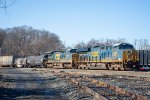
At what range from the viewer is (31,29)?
160125mm

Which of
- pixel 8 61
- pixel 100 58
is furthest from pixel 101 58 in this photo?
pixel 8 61

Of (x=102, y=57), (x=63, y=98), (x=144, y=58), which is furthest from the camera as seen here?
(x=102, y=57)

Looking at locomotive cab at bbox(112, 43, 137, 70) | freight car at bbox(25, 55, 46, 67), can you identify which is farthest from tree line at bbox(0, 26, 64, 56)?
locomotive cab at bbox(112, 43, 137, 70)

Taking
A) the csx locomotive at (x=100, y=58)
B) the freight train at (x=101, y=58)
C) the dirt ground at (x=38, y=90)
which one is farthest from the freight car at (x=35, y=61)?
the dirt ground at (x=38, y=90)

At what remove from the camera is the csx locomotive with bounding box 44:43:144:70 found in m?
35.6

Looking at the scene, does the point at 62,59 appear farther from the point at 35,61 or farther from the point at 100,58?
A: the point at 35,61

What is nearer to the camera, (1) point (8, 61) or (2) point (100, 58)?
(2) point (100, 58)

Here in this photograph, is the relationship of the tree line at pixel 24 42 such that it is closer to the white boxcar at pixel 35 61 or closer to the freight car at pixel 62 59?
the white boxcar at pixel 35 61

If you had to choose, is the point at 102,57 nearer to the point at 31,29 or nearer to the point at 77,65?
the point at 77,65

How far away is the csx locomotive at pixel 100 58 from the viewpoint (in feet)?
117

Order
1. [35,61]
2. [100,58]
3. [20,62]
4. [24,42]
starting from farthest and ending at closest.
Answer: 1. [24,42]
2. [20,62]
3. [35,61]
4. [100,58]

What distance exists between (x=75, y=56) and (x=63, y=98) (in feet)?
119

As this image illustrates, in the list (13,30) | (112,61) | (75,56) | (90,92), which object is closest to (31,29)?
(13,30)

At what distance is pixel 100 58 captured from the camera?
133ft
